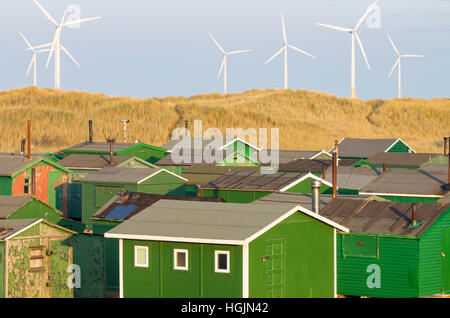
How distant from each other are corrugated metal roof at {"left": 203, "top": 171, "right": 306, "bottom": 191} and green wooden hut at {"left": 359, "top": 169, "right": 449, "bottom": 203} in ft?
13.2

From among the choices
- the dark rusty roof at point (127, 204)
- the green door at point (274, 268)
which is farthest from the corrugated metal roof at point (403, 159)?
the green door at point (274, 268)

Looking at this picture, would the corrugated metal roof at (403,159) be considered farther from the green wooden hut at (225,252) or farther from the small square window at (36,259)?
the small square window at (36,259)

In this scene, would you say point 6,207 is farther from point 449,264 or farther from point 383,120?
point 383,120

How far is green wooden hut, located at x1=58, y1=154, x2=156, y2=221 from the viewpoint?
5356 centimetres

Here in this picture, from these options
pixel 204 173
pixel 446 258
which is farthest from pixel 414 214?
pixel 204 173

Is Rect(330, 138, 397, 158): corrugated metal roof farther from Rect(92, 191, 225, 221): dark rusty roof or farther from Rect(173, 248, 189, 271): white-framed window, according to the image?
Rect(173, 248, 189, 271): white-framed window

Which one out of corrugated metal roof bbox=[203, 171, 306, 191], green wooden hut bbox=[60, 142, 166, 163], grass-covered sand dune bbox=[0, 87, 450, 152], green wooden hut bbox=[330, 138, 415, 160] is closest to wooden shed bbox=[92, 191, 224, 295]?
corrugated metal roof bbox=[203, 171, 306, 191]

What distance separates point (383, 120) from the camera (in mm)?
135625

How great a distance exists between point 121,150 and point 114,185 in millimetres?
15622

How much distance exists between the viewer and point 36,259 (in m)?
30.7

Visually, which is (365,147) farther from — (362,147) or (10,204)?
(10,204)

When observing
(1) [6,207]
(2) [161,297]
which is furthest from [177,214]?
(1) [6,207]

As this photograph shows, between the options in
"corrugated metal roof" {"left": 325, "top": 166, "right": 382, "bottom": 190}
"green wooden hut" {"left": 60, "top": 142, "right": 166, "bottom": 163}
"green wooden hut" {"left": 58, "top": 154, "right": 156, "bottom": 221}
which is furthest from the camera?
"green wooden hut" {"left": 60, "top": 142, "right": 166, "bottom": 163}
